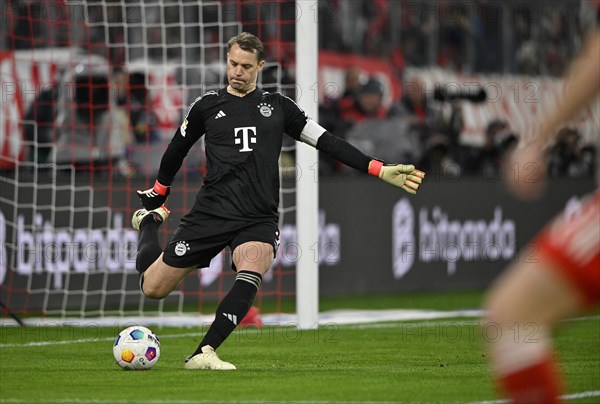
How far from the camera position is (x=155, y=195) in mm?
8656

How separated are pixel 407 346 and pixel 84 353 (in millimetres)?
2444

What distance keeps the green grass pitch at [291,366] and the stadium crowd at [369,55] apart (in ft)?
9.63

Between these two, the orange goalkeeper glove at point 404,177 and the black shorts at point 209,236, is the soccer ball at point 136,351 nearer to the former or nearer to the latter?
the black shorts at point 209,236

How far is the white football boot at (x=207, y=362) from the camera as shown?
7578mm

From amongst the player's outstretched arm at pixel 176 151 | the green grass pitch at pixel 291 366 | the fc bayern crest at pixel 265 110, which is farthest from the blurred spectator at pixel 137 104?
the fc bayern crest at pixel 265 110

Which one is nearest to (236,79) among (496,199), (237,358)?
(237,358)

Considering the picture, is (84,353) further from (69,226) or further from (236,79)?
(69,226)

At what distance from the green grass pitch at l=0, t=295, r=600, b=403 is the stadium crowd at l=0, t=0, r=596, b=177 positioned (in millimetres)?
2936

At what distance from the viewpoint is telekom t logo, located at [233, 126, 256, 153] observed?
8.04m

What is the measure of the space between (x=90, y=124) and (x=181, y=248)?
5.46 m

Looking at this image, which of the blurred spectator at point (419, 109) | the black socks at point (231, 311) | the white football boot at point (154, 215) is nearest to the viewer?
the black socks at point (231, 311)

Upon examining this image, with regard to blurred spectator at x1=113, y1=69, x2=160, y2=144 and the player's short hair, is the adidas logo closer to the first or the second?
the player's short hair

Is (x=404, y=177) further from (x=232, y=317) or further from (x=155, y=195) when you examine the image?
(x=155, y=195)

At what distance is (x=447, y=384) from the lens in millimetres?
7070
